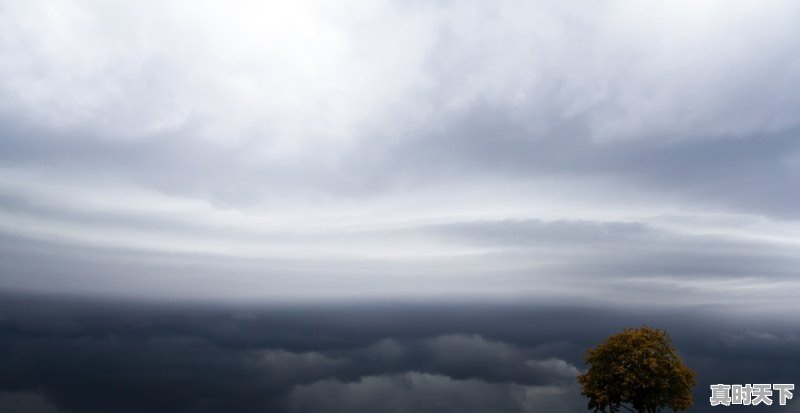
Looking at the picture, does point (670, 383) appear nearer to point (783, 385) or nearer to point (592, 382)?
point (592, 382)

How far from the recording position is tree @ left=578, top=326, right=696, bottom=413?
54312 millimetres

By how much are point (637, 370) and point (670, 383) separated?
356 centimetres

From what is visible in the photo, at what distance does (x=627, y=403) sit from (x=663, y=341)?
7.34 meters

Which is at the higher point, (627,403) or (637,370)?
(637,370)

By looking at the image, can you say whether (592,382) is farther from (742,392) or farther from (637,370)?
(742,392)

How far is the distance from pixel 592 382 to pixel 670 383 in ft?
24.2

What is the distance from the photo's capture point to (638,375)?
54.6 meters

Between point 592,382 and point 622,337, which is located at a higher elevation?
point 622,337

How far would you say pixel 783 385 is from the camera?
5594 cm

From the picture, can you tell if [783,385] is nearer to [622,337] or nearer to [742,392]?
[742,392]

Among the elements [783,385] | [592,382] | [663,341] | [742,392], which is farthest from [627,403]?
[783,385]

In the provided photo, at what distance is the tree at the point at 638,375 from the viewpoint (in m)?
54.3

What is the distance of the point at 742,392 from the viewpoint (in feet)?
182

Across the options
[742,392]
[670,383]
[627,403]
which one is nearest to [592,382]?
[627,403]
